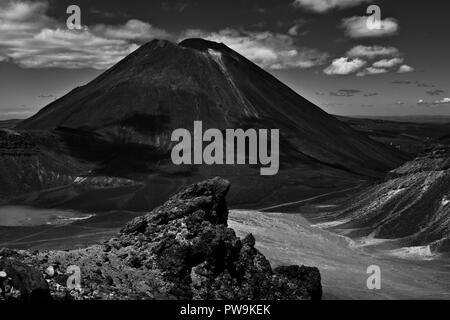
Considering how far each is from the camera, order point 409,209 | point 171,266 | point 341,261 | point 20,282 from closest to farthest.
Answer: point 20,282
point 171,266
point 341,261
point 409,209

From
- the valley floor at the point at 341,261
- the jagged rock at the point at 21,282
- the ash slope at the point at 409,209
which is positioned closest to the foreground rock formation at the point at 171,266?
the jagged rock at the point at 21,282

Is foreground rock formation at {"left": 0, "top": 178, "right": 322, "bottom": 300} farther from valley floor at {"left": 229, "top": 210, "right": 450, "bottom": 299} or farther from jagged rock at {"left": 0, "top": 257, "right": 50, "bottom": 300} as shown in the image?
valley floor at {"left": 229, "top": 210, "right": 450, "bottom": 299}

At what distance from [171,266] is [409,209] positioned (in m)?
112

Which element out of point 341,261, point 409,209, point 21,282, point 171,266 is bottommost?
point 341,261

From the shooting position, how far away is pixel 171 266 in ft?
134

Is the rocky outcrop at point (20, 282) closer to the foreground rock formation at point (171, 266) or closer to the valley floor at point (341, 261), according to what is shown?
the foreground rock formation at point (171, 266)

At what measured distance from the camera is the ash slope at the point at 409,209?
12862cm

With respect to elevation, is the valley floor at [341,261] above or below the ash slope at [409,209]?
below

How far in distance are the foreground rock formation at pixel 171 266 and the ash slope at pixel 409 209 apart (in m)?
83.1

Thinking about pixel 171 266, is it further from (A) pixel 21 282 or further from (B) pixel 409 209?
(B) pixel 409 209

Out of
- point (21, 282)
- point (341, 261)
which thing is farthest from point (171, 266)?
point (341, 261)

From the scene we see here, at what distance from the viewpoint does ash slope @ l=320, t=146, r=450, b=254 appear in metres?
129
